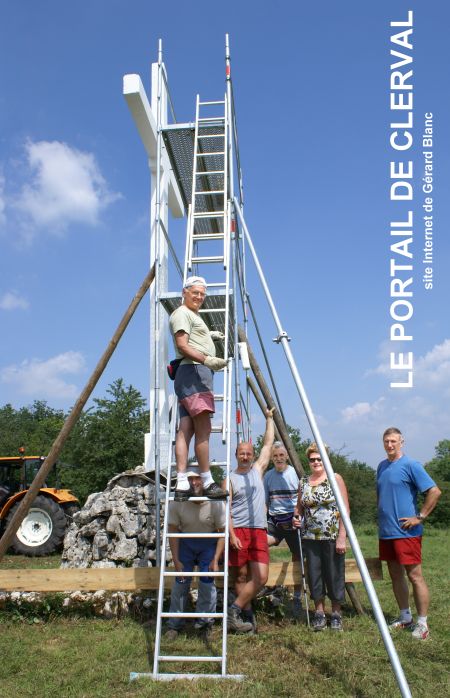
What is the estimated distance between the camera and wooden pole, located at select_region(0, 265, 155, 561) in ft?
19.5

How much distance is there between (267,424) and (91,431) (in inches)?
577

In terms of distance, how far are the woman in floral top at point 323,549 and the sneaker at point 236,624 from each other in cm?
59

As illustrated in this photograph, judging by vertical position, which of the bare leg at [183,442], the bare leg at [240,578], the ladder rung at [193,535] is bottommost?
the bare leg at [240,578]

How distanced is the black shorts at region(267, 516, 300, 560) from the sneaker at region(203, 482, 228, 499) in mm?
1611

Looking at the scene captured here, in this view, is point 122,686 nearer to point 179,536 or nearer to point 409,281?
point 179,536

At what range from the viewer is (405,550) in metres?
5.01

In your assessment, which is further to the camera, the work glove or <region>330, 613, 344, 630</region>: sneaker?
<region>330, 613, 344, 630</region>: sneaker

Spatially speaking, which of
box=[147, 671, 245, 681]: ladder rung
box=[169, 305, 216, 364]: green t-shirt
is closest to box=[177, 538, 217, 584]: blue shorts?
box=[147, 671, 245, 681]: ladder rung

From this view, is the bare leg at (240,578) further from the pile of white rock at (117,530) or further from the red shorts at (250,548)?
the pile of white rock at (117,530)

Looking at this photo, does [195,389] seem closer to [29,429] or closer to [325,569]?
[325,569]

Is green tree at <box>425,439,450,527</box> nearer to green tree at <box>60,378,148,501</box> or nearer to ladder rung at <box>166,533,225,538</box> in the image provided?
green tree at <box>60,378,148,501</box>

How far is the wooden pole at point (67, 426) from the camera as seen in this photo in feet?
19.5

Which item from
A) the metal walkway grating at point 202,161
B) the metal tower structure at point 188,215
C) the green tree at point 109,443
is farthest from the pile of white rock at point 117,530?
the green tree at point 109,443

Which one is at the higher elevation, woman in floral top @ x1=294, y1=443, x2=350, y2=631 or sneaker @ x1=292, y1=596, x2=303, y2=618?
woman in floral top @ x1=294, y1=443, x2=350, y2=631
